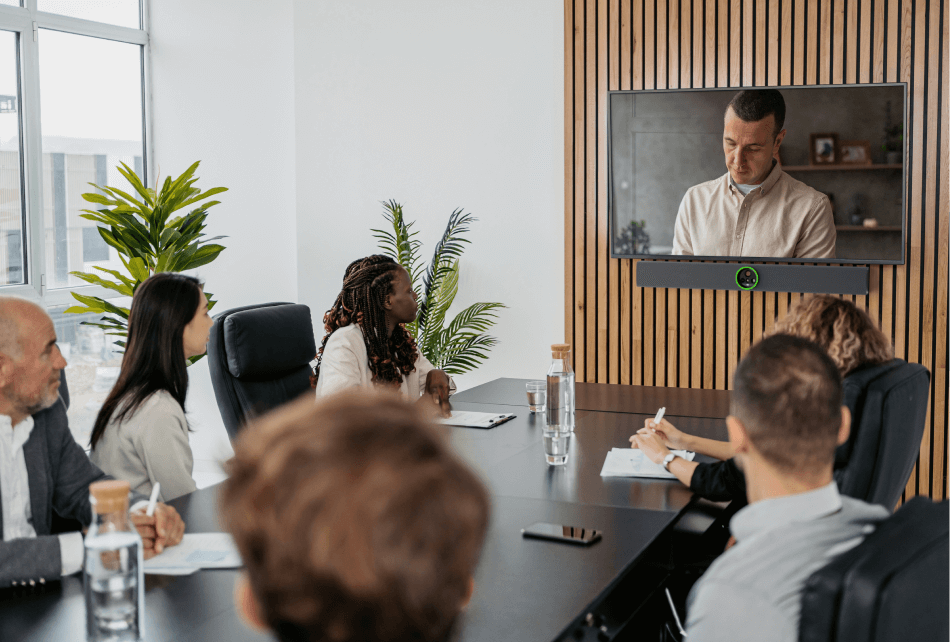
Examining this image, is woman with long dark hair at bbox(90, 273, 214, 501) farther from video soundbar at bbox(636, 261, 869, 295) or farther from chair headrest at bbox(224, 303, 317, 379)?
video soundbar at bbox(636, 261, 869, 295)

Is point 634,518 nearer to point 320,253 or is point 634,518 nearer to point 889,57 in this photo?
point 889,57

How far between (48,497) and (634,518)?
4.29 ft

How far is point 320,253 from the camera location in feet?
18.9

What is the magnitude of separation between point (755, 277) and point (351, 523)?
14.1 ft

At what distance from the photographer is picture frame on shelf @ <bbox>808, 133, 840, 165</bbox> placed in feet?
14.8

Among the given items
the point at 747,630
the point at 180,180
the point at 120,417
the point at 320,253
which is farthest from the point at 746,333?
the point at 747,630

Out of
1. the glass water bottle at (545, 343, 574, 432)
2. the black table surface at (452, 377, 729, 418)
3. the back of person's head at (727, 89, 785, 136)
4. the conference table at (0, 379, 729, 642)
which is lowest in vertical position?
the conference table at (0, 379, 729, 642)

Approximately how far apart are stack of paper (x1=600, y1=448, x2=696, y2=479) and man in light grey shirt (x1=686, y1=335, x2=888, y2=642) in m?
0.92

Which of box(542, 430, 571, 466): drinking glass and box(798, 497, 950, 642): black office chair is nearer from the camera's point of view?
box(798, 497, 950, 642): black office chair

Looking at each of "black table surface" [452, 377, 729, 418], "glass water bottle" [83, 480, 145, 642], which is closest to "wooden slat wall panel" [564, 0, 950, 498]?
"black table surface" [452, 377, 729, 418]

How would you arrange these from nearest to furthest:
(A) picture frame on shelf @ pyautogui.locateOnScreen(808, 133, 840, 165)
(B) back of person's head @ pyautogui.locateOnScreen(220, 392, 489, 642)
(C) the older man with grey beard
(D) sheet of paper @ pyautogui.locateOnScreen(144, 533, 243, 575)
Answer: (B) back of person's head @ pyautogui.locateOnScreen(220, 392, 489, 642)
(D) sheet of paper @ pyautogui.locateOnScreen(144, 533, 243, 575)
(C) the older man with grey beard
(A) picture frame on shelf @ pyautogui.locateOnScreen(808, 133, 840, 165)

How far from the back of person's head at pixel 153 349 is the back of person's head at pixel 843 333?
5.17ft

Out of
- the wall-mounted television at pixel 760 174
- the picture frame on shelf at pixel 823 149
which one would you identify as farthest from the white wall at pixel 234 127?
the picture frame on shelf at pixel 823 149

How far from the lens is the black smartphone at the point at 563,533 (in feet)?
6.60
